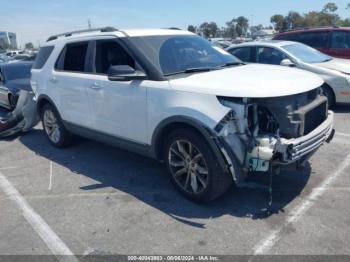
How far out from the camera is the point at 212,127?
10.9 ft

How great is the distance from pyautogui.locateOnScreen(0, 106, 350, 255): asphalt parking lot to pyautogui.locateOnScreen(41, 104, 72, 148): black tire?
79 cm

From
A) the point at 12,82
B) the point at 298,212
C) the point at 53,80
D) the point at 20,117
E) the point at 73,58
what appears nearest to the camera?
the point at 298,212

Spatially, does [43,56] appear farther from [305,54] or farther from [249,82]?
[305,54]

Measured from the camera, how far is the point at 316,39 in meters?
9.98

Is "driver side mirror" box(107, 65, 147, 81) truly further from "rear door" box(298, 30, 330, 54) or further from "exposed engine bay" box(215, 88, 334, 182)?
"rear door" box(298, 30, 330, 54)

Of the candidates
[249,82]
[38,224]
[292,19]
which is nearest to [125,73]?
[249,82]

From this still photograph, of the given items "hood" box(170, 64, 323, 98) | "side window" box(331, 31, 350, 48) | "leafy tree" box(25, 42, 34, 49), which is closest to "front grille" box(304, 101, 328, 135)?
"hood" box(170, 64, 323, 98)

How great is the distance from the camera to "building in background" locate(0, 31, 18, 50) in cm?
11912

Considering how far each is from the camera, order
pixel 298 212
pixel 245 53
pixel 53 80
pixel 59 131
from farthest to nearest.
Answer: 1. pixel 245 53
2. pixel 59 131
3. pixel 53 80
4. pixel 298 212

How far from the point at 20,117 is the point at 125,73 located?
4111 mm

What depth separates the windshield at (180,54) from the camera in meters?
4.08

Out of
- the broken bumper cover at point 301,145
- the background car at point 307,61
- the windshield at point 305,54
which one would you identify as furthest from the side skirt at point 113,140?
the windshield at point 305,54

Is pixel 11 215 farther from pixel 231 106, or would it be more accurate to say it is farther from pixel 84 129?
pixel 231 106

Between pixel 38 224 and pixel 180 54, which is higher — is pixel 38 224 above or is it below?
below
